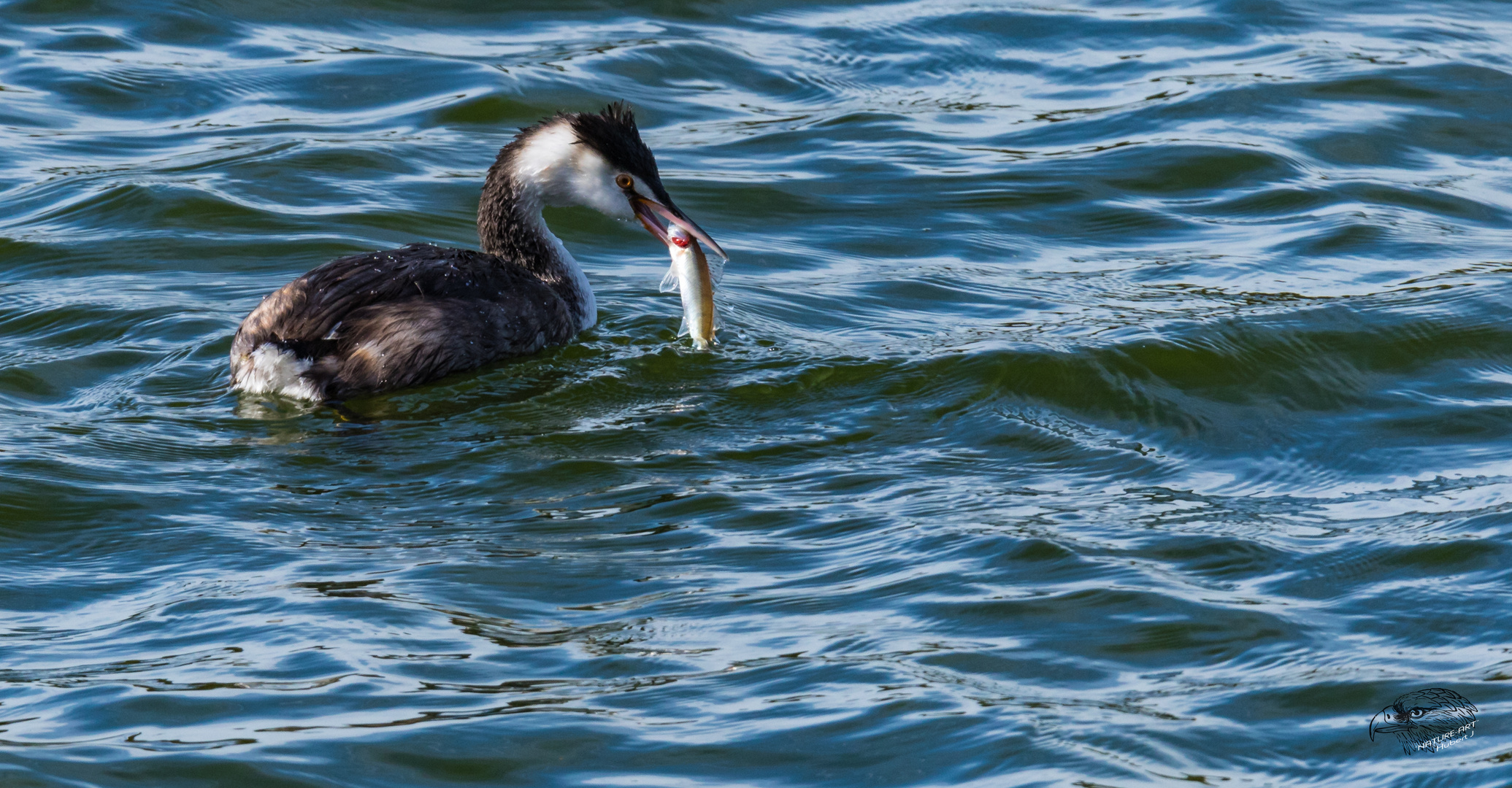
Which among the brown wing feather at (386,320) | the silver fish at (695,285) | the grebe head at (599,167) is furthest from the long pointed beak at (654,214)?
the brown wing feather at (386,320)

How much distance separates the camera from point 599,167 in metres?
8.34

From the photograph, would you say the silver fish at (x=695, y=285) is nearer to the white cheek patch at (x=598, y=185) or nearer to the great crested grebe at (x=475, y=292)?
the great crested grebe at (x=475, y=292)

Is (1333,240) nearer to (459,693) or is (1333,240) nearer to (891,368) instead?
(891,368)

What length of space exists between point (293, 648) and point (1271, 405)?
13.9ft

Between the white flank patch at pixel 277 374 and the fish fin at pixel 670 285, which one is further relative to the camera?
the fish fin at pixel 670 285

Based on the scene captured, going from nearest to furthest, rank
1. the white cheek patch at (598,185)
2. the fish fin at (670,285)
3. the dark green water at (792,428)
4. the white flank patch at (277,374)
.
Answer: the dark green water at (792,428)
the white flank patch at (277,374)
the fish fin at (670,285)
the white cheek patch at (598,185)

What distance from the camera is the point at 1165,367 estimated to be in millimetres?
7918

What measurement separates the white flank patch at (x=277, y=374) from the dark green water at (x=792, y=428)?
0.09m

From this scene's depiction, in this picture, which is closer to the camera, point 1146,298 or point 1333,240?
point 1146,298

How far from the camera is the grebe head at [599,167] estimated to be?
824 cm

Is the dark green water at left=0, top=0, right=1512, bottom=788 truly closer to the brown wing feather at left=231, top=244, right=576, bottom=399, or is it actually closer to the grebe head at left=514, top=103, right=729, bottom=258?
the brown wing feather at left=231, top=244, right=576, bottom=399

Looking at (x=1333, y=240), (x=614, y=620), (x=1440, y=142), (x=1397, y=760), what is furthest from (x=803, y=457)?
(x=1440, y=142)
